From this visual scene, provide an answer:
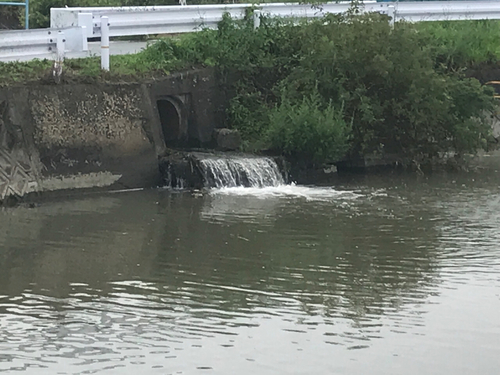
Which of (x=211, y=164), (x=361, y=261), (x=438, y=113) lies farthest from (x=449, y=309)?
(x=438, y=113)

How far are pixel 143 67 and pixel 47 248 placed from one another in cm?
705

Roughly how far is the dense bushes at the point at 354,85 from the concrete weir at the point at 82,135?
124 cm

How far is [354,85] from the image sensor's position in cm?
2148

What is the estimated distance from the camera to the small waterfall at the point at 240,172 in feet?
62.6

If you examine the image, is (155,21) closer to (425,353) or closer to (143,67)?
(143,67)

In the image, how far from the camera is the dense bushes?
21094 mm

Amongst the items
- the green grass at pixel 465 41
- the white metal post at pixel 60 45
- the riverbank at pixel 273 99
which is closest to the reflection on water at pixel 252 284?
the riverbank at pixel 273 99

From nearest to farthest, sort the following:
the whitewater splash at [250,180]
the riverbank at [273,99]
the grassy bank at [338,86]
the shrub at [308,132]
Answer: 1. the whitewater splash at [250,180]
2. the riverbank at [273,99]
3. the shrub at [308,132]
4. the grassy bank at [338,86]

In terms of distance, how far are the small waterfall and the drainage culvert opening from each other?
190cm

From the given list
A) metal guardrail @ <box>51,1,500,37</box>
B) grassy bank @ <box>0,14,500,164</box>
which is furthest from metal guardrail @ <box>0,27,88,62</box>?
grassy bank @ <box>0,14,500,164</box>

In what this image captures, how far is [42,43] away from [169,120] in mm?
3376

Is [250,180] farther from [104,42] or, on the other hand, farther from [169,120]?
[104,42]

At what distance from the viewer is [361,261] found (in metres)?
13.4

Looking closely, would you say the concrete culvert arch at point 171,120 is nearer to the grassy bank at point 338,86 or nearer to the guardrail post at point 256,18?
the grassy bank at point 338,86
